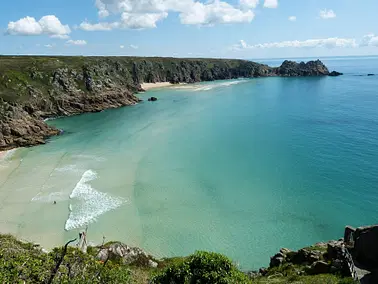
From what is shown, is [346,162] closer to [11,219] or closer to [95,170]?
[95,170]

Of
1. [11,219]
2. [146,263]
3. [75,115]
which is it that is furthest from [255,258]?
[75,115]

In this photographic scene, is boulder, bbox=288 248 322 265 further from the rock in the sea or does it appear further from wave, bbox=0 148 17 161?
wave, bbox=0 148 17 161

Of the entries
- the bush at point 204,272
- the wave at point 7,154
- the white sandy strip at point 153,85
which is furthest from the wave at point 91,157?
the white sandy strip at point 153,85

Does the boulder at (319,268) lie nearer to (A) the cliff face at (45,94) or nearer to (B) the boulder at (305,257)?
(B) the boulder at (305,257)

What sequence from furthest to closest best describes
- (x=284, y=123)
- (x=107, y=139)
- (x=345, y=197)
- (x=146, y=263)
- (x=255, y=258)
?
(x=284, y=123), (x=107, y=139), (x=345, y=197), (x=255, y=258), (x=146, y=263)

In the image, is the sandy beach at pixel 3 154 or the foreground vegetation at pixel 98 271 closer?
the foreground vegetation at pixel 98 271

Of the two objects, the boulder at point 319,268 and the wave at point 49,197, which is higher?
the boulder at point 319,268

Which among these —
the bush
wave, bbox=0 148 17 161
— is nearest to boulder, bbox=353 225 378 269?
the bush

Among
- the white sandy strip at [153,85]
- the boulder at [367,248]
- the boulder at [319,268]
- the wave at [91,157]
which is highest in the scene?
the white sandy strip at [153,85]
